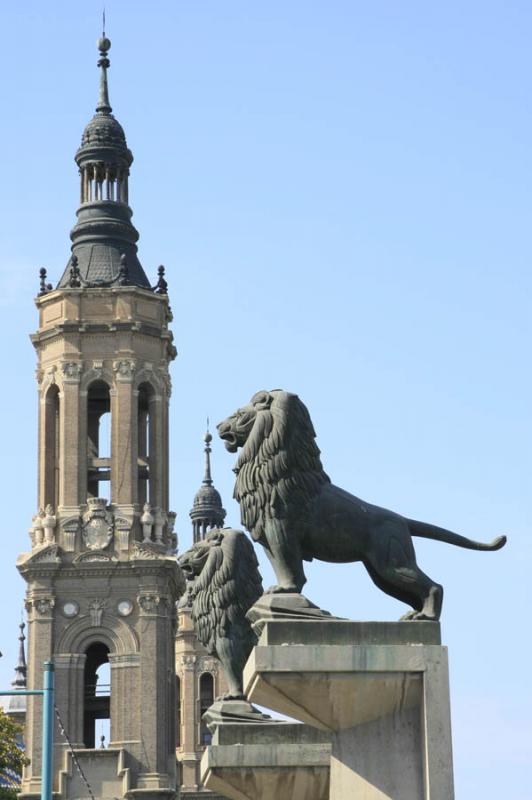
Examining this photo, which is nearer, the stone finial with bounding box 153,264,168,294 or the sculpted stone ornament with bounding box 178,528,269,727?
the sculpted stone ornament with bounding box 178,528,269,727

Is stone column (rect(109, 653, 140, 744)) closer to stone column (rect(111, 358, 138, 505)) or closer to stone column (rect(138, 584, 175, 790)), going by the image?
stone column (rect(138, 584, 175, 790))

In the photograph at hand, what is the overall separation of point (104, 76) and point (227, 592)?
3048 inches

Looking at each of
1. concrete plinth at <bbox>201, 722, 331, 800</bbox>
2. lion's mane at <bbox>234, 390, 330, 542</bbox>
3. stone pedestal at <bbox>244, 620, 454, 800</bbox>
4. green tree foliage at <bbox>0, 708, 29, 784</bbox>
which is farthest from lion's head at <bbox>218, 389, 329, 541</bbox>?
green tree foliage at <bbox>0, 708, 29, 784</bbox>

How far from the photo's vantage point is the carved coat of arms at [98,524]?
9038 cm

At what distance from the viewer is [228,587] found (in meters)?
25.2

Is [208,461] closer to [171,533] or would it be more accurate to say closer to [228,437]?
[171,533]

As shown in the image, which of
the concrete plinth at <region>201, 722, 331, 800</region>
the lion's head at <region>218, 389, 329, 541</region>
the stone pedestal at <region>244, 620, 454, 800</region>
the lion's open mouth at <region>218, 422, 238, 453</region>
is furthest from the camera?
the concrete plinth at <region>201, 722, 331, 800</region>

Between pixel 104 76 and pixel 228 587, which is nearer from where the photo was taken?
pixel 228 587

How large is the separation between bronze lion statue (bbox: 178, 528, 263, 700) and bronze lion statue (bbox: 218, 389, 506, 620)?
6710mm

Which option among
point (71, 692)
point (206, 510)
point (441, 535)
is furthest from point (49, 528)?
point (441, 535)

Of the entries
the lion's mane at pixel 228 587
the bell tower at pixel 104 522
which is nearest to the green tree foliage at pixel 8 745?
the bell tower at pixel 104 522

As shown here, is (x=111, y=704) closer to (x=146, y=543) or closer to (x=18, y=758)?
(x=146, y=543)

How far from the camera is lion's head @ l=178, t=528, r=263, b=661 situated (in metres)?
25.2

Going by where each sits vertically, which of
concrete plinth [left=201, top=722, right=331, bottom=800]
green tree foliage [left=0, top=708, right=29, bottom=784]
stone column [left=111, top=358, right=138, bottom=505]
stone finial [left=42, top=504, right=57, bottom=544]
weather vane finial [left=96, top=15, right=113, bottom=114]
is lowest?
concrete plinth [left=201, top=722, right=331, bottom=800]
